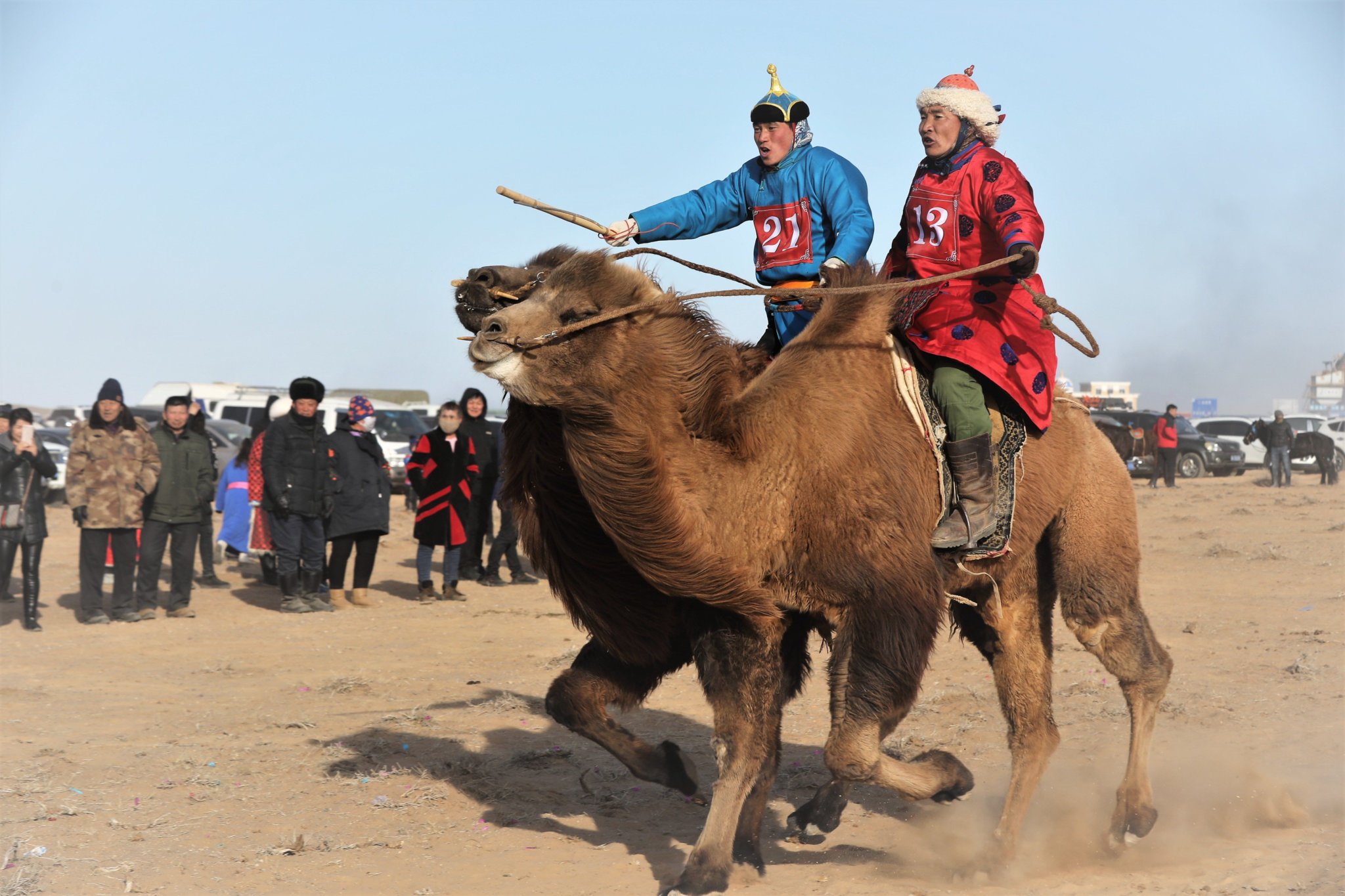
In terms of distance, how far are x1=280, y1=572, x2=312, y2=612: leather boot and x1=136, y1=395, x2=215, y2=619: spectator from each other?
0.87m

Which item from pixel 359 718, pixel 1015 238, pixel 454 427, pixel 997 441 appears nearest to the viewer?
pixel 1015 238

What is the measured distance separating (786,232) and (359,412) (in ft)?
28.9

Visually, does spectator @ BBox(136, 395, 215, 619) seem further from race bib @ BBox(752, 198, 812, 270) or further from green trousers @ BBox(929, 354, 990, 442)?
green trousers @ BBox(929, 354, 990, 442)

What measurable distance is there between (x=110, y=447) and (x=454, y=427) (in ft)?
11.4

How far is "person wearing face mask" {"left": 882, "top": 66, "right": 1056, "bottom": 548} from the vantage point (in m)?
4.95

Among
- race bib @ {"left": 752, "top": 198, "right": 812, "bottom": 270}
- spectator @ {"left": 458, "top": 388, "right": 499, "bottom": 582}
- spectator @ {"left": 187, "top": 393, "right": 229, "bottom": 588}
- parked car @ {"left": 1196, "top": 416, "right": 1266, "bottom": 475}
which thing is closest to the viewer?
race bib @ {"left": 752, "top": 198, "right": 812, "bottom": 270}

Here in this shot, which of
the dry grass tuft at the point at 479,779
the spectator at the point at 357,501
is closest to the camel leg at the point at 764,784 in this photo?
the dry grass tuft at the point at 479,779

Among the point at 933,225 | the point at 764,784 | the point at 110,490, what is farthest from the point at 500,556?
the point at 933,225

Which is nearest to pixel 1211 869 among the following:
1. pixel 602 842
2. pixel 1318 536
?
pixel 602 842

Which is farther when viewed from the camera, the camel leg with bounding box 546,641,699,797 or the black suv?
the black suv

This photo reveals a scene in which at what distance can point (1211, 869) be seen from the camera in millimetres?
5199

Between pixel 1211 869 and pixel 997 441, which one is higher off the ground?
pixel 997 441

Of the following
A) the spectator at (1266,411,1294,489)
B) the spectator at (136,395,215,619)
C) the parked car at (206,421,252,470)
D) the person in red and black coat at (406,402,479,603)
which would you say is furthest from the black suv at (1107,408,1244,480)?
the spectator at (136,395,215,619)

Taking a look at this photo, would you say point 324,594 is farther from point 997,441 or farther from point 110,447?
point 997,441
